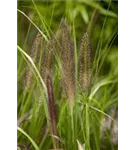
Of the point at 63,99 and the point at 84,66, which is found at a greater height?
the point at 84,66

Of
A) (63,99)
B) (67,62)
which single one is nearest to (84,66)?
(67,62)

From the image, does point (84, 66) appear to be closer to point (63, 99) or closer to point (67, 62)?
point (67, 62)

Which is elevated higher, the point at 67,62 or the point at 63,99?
the point at 67,62

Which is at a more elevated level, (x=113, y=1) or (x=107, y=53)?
(x=113, y=1)

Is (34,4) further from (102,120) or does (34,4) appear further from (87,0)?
(102,120)
